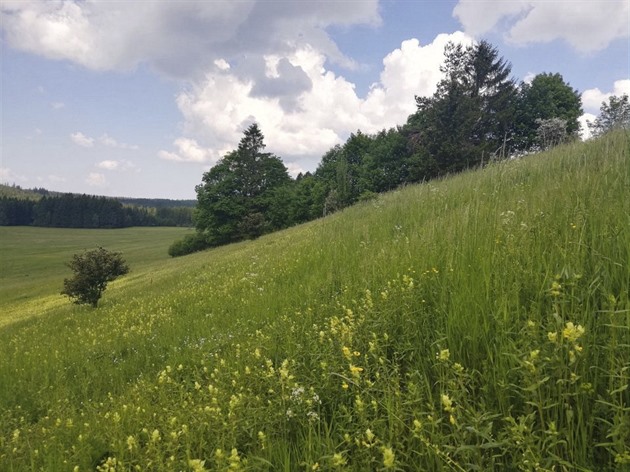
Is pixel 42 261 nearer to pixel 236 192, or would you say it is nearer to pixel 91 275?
pixel 236 192

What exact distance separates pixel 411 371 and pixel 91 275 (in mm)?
14674

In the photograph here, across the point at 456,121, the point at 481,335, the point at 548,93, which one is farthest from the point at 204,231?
the point at 481,335

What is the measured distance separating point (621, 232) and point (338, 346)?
215 cm

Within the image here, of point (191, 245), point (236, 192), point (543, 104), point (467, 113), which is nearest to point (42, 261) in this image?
point (191, 245)

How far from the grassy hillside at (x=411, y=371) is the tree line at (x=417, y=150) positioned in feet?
98.8

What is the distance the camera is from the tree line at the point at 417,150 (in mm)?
34812

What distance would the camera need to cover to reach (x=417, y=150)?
38.4 m

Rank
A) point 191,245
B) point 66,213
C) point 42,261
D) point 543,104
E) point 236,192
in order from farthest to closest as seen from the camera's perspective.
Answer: point 66,213
point 42,261
point 191,245
point 236,192
point 543,104

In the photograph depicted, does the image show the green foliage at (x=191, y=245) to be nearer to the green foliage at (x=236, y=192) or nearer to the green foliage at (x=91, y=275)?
the green foliage at (x=236, y=192)

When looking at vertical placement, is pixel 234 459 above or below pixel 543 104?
below

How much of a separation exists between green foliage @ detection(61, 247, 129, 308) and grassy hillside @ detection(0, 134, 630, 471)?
9.05m

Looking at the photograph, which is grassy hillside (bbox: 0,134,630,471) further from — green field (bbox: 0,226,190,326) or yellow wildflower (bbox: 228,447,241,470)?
green field (bbox: 0,226,190,326)

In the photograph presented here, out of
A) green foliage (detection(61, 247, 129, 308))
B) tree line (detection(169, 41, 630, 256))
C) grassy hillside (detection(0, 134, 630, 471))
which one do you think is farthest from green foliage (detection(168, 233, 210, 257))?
grassy hillside (detection(0, 134, 630, 471))

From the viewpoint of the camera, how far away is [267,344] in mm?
3818
